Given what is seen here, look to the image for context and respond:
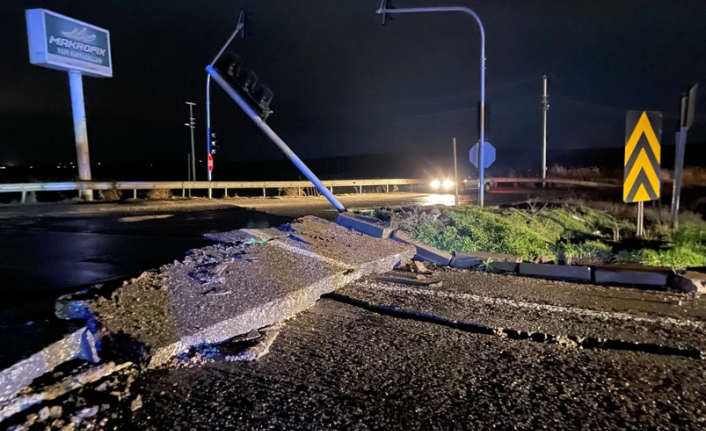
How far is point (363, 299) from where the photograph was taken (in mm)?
5270

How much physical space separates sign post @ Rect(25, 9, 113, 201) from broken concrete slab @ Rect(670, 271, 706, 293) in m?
23.0

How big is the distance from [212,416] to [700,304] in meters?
5.16

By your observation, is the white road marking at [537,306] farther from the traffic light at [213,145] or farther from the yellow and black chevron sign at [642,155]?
the traffic light at [213,145]

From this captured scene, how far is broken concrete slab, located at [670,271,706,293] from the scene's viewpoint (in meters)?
5.66

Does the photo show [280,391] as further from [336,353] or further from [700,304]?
[700,304]

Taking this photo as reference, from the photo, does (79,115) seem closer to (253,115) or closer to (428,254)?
(253,115)

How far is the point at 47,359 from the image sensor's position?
3.24m

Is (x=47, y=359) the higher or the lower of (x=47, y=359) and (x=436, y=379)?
the higher

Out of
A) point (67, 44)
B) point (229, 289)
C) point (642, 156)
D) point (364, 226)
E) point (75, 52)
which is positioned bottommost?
point (229, 289)

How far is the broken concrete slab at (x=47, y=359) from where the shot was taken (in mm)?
2900

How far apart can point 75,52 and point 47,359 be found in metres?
25.1

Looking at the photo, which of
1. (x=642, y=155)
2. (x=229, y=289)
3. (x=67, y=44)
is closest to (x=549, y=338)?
(x=229, y=289)

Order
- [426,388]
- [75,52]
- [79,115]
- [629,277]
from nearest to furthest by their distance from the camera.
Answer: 1. [426,388]
2. [629,277]
3. [75,52]
4. [79,115]

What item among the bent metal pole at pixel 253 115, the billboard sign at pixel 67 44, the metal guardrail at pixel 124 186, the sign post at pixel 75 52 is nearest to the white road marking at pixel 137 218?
the bent metal pole at pixel 253 115
